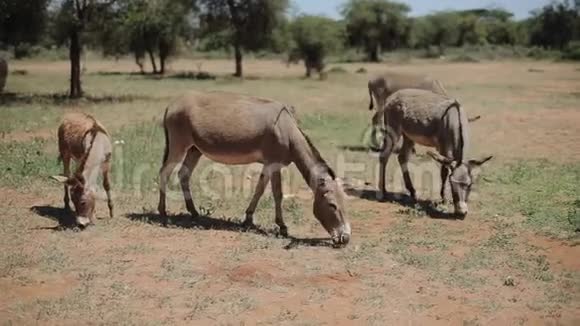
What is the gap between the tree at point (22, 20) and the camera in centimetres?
2478

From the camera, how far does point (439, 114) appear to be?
436 inches

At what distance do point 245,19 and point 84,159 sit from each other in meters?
33.6

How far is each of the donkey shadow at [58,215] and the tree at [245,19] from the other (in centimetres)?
3184

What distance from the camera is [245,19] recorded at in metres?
41.3

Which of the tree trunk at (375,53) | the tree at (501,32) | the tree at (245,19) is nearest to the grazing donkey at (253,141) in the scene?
the tree at (245,19)

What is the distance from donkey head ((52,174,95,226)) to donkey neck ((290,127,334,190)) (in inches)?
114

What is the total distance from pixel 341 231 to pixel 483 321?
2525 millimetres

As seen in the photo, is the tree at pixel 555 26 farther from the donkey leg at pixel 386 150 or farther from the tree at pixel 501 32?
the donkey leg at pixel 386 150

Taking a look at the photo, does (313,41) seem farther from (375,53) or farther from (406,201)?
(406,201)

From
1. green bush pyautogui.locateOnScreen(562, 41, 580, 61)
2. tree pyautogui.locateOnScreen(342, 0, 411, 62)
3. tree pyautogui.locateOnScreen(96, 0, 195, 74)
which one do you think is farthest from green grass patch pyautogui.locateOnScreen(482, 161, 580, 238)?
tree pyautogui.locateOnScreen(342, 0, 411, 62)

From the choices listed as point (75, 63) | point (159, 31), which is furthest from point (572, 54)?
point (75, 63)

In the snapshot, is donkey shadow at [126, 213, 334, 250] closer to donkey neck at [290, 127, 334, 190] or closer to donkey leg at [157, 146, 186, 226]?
donkey leg at [157, 146, 186, 226]

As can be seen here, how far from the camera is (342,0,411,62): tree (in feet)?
246

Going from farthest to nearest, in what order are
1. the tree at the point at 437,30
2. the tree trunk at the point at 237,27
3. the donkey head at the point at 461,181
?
1. the tree at the point at 437,30
2. the tree trunk at the point at 237,27
3. the donkey head at the point at 461,181
